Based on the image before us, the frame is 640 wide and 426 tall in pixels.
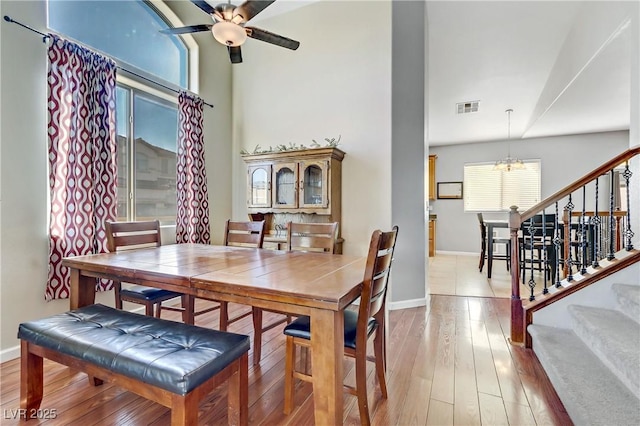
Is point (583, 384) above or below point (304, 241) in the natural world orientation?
below

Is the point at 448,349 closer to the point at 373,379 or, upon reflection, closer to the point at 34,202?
the point at 373,379

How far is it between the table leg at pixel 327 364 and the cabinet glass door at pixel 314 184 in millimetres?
2220

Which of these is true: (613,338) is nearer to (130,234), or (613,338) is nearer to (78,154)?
(130,234)

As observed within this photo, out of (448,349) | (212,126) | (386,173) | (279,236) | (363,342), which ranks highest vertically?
(212,126)

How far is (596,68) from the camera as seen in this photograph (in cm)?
351

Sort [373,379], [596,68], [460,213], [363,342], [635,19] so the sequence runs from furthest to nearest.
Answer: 1. [460,213]
2. [596,68]
3. [635,19]
4. [373,379]
5. [363,342]

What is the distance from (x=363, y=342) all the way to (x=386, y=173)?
2.25m

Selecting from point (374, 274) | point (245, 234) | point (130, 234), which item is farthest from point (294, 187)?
point (374, 274)

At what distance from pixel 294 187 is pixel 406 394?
2.32 m

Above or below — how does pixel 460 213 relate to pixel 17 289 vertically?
above

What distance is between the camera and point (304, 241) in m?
2.29

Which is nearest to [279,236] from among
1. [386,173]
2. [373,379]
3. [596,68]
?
[386,173]

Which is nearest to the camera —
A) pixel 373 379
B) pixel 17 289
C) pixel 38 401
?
pixel 38 401

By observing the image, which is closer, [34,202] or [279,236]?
[34,202]
